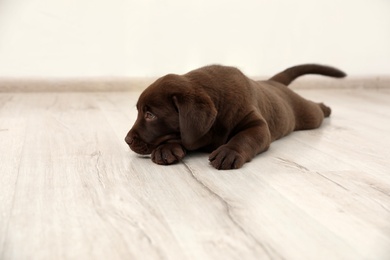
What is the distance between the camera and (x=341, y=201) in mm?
1560

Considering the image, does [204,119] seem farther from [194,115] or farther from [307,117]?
[307,117]

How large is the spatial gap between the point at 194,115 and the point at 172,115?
0.31 ft

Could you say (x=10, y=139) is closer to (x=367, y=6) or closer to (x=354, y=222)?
(x=354, y=222)

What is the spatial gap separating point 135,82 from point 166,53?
1.04ft

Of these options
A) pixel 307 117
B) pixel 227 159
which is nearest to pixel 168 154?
pixel 227 159

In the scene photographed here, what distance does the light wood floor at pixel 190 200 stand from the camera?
123 centimetres

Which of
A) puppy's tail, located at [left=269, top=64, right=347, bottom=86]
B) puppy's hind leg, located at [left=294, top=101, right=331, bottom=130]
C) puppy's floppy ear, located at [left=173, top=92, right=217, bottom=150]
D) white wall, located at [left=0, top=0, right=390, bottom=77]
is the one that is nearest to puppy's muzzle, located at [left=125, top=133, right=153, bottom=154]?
puppy's floppy ear, located at [left=173, top=92, right=217, bottom=150]

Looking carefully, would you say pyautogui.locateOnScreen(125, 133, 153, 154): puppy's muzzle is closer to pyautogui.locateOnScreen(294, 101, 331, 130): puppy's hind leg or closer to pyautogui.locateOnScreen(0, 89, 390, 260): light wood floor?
pyautogui.locateOnScreen(0, 89, 390, 260): light wood floor

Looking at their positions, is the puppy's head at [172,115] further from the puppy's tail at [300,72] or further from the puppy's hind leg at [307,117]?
the puppy's tail at [300,72]

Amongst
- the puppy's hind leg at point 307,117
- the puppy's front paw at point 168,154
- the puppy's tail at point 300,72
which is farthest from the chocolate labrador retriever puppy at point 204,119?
the puppy's tail at point 300,72

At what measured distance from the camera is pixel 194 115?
1869 mm

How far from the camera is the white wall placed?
379cm

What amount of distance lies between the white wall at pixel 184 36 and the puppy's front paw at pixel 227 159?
7.28 feet

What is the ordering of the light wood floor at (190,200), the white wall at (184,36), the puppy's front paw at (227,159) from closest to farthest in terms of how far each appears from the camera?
the light wood floor at (190,200) < the puppy's front paw at (227,159) < the white wall at (184,36)
